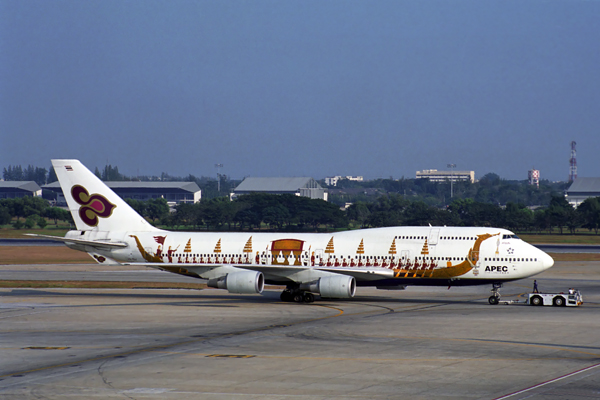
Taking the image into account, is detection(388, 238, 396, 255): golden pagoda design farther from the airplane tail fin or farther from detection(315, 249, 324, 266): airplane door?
the airplane tail fin

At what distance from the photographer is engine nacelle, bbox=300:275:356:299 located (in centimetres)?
4619

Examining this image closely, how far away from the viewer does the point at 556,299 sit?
4641cm

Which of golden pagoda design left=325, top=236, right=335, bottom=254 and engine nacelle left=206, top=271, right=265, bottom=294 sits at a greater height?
golden pagoda design left=325, top=236, right=335, bottom=254

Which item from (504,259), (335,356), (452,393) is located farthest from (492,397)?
(504,259)

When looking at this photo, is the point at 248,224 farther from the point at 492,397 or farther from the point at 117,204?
the point at 492,397

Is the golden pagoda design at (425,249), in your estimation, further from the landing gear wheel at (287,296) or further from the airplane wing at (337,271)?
the landing gear wheel at (287,296)

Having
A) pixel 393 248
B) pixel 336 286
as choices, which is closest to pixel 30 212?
pixel 336 286

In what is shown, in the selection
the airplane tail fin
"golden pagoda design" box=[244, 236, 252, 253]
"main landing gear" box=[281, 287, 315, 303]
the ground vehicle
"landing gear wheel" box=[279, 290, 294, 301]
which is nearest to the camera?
the ground vehicle

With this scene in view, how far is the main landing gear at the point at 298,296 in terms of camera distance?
49.0 metres

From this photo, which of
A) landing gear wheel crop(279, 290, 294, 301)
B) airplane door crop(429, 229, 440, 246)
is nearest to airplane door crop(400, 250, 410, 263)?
airplane door crop(429, 229, 440, 246)

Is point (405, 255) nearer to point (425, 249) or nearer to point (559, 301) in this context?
point (425, 249)

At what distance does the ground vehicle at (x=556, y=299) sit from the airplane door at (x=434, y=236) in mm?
7066

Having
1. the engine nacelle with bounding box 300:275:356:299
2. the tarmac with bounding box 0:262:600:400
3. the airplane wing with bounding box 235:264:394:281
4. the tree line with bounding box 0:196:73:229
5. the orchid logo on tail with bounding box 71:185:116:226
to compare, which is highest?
the tree line with bounding box 0:196:73:229

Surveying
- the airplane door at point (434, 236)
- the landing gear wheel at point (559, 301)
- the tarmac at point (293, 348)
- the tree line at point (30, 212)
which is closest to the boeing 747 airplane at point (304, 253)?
the airplane door at point (434, 236)
